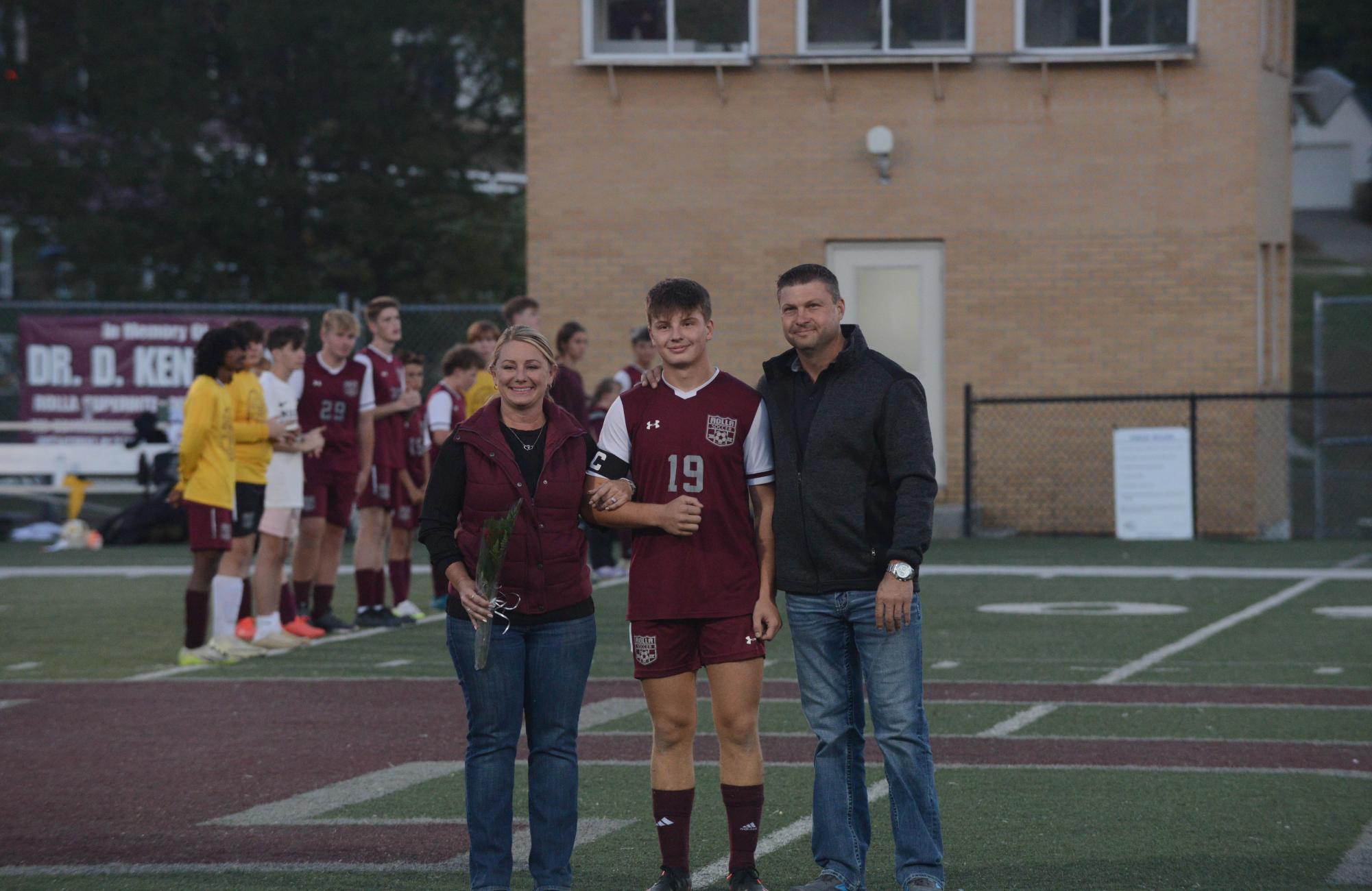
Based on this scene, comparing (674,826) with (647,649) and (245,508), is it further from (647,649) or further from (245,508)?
(245,508)

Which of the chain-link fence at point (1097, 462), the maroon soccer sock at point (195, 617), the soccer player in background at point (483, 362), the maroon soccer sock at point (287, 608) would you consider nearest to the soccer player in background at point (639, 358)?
the soccer player in background at point (483, 362)

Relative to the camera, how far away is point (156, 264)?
3538 cm

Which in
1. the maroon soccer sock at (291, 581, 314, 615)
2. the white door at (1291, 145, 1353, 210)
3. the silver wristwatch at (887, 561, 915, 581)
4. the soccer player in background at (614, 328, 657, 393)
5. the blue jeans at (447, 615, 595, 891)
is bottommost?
the maroon soccer sock at (291, 581, 314, 615)

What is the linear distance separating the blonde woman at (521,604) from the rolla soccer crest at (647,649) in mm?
171

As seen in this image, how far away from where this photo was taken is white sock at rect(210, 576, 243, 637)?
12.0 metres

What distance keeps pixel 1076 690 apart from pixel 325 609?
543cm

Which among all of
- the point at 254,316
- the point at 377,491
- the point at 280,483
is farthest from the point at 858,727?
the point at 254,316

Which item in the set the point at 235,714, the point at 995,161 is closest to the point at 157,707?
the point at 235,714

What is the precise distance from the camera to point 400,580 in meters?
14.2

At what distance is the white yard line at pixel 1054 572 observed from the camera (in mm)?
16797

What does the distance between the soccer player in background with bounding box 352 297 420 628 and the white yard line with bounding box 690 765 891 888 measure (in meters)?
6.19

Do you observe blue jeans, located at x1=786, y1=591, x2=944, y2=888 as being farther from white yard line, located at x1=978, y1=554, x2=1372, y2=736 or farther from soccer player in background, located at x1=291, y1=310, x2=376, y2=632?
soccer player in background, located at x1=291, y1=310, x2=376, y2=632

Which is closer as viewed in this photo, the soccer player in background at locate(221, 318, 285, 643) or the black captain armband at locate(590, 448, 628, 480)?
the black captain armband at locate(590, 448, 628, 480)

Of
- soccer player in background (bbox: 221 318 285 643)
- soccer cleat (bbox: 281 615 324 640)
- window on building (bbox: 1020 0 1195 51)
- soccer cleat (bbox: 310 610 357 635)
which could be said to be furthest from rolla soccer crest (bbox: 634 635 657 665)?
window on building (bbox: 1020 0 1195 51)
